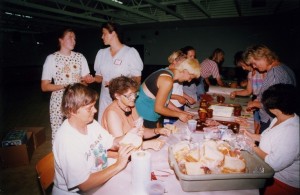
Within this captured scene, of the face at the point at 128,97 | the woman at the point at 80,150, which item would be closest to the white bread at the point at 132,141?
the woman at the point at 80,150

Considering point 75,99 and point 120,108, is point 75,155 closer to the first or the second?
point 75,99

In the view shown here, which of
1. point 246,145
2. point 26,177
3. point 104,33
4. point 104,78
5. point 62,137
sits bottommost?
point 26,177

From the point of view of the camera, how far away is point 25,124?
567 cm

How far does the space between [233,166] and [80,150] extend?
97 cm

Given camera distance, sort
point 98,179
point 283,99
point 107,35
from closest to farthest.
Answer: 1. point 98,179
2. point 283,99
3. point 107,35

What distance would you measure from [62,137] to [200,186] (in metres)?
0.90

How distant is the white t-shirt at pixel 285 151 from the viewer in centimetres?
162

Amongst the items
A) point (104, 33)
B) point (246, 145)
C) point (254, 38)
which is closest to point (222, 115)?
point (246, 145)

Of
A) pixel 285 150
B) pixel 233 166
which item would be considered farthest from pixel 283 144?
pixel 233 166

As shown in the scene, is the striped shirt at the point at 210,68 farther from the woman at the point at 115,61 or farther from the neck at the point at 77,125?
the neck at the point at 77,125

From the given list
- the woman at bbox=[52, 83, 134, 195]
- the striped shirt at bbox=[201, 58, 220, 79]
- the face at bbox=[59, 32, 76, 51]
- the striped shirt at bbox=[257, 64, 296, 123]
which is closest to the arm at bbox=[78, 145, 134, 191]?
the woman at bbox=[52, 83, 134, 195]

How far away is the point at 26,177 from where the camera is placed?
331 centimetres

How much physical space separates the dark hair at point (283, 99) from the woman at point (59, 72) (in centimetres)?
209

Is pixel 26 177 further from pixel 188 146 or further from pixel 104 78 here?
pixel 188 146
